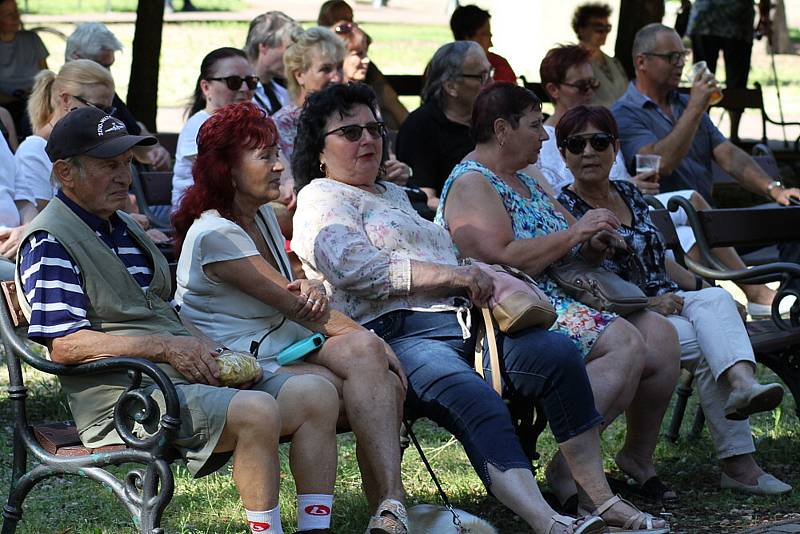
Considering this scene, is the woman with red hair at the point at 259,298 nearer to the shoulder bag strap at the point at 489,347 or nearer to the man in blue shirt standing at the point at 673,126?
the shoulder bag strap at the point at 489,347

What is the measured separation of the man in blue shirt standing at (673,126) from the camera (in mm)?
6863

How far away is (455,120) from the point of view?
21.5ft

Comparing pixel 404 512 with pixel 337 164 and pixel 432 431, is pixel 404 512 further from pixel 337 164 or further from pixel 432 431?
pixel 432 431

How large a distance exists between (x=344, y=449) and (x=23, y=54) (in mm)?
5542

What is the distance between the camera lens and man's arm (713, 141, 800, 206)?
696 cm

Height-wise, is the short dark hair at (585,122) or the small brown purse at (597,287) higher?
the short dark hair at (585,122)

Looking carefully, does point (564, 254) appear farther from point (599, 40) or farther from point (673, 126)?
point (599, 40)

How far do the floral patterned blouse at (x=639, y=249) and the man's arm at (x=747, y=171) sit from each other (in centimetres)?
194

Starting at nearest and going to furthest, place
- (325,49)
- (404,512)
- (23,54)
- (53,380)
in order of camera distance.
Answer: (404,512) → (325,49) → (53,380) → (23,54)

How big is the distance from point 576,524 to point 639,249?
61.7 inches

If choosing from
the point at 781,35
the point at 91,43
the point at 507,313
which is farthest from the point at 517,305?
the point at 781,35

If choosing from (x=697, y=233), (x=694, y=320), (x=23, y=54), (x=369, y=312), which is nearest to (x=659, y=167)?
(x=697, y=233)

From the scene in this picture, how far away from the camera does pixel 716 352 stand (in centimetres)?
493

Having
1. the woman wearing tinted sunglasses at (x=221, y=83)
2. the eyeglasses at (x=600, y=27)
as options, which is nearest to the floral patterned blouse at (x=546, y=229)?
the woman wearing tinted sunglasses at (x=221, y=83)
